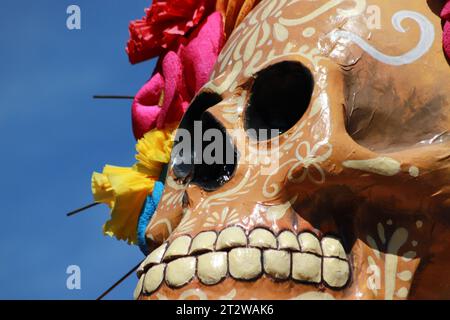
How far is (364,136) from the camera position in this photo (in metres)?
3.83

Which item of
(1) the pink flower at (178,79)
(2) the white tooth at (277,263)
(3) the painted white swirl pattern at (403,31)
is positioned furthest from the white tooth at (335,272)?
(1) the pink flower at (178,79)

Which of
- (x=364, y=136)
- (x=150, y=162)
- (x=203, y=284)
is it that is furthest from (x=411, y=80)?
(x=150, y=162)

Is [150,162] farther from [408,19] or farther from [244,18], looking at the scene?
[408,19]

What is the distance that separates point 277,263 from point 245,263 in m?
0.09

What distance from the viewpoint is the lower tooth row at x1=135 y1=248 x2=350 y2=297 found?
355cm

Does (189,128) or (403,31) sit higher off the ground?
(403,31)

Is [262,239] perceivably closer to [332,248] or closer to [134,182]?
[332,248]

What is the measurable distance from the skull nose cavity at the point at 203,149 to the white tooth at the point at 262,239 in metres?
0.28

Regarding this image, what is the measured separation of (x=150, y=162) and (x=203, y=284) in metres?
1.31

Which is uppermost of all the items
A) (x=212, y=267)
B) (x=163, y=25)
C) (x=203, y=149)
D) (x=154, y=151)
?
(x=163, y=25)

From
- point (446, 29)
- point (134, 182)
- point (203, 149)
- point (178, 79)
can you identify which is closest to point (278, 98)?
point (203, 149)

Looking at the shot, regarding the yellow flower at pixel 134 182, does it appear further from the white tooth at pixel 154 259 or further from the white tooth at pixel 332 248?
the white tooth at pixel 332 248

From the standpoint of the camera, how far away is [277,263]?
11.7ft

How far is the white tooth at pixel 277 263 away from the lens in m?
3.55
